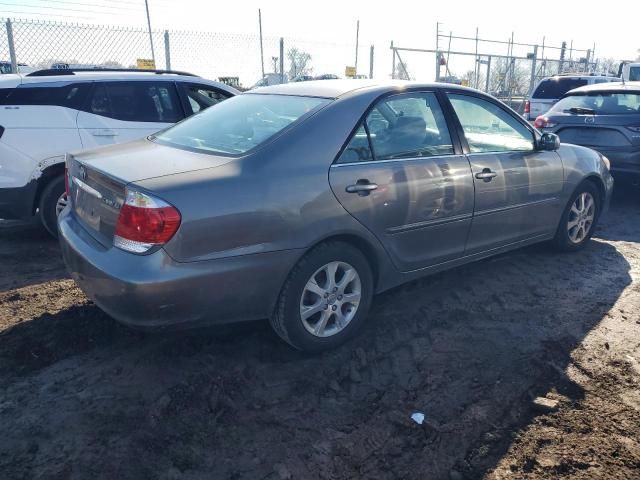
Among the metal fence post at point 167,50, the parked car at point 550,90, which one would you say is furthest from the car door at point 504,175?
the metal fence post at point 167,50

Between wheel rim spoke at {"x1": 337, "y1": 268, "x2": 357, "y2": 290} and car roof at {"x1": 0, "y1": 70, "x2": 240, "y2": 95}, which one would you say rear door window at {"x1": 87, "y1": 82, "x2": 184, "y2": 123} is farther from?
wheel rim spoke at {"x1": 337, "y1": 268, "x2": 357, "y2": 290}

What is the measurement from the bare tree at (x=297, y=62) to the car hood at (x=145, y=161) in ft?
37.7

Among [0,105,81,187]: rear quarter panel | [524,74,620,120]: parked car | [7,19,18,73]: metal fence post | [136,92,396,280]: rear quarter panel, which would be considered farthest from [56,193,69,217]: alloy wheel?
[524,74,620,120]: parked car

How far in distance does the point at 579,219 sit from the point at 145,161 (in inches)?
160

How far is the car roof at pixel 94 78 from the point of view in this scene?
16.7ft

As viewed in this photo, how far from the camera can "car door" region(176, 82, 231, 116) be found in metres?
6.10

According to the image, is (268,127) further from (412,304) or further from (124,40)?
(124,40)

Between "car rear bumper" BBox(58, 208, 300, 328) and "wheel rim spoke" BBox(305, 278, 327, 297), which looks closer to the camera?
"car rear bumper" BBox(58, 208, 300, 328)

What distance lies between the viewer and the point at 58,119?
5.23 meters

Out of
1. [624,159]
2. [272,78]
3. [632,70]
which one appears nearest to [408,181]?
[624,159]

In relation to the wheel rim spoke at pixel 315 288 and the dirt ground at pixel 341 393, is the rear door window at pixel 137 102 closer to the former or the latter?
the dirt ground at pixel 341 393

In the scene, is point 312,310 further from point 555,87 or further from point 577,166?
point 555,87

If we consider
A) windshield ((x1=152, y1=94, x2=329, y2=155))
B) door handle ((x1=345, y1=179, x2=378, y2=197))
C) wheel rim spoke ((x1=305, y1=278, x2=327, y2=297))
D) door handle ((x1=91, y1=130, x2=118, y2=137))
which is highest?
windshield ((x1=152, y1=94, x2=329, y2=155))

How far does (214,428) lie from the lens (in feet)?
8.73
